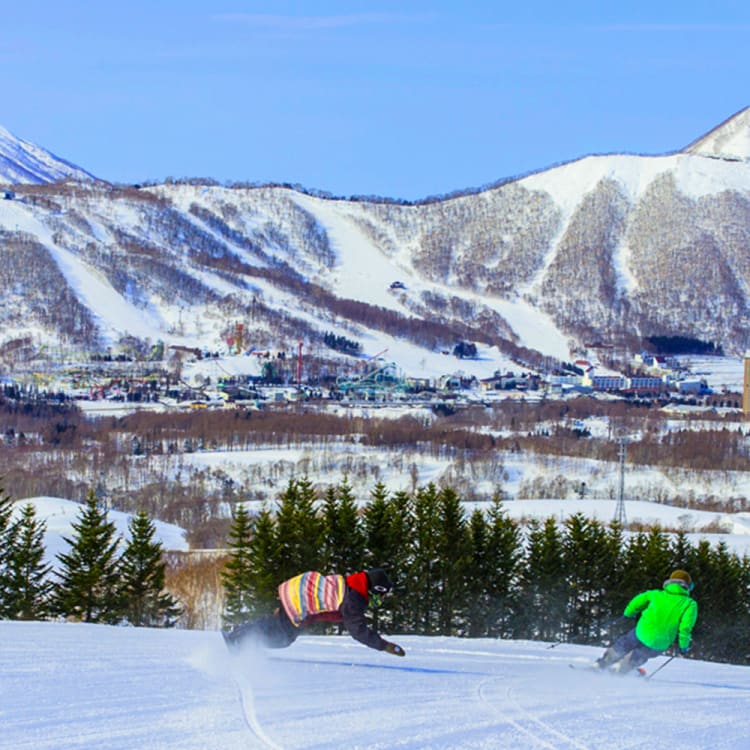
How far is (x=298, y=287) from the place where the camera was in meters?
160

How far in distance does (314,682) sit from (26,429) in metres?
79.2

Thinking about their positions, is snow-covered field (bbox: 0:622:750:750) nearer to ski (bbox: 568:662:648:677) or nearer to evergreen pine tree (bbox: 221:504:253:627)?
ski (bbox: 568:662:648:677)

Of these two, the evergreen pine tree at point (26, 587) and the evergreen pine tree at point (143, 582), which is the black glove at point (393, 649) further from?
the evergreen pine tree at point (26, 587)

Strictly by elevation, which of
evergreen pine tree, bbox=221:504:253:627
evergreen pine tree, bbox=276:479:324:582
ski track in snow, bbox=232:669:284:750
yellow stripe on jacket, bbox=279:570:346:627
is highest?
yellow stripe on jacket, bbox=279:570:346:627

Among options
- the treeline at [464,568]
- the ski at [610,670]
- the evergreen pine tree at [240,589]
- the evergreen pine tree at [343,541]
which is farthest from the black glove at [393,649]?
the evergreen pine tree at [343,541]

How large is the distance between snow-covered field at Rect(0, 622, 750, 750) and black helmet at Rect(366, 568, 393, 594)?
70 centimetres

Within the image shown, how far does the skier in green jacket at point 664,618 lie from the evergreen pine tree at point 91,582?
13.9m

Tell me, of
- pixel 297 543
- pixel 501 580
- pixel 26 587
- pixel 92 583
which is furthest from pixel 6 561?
pixel 501 580

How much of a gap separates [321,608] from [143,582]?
14349 millimetres

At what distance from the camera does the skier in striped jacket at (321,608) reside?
8.09 metres

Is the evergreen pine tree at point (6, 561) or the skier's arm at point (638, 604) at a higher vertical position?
the skier's arm at point (638, 604)

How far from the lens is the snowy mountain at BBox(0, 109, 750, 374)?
130125 mm

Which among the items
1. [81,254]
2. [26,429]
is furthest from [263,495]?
[81,254]

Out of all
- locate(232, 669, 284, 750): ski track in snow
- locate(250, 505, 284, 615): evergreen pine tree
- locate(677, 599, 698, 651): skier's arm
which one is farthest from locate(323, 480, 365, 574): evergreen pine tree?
locate(232, 669, 284, 750): ski track in snow
